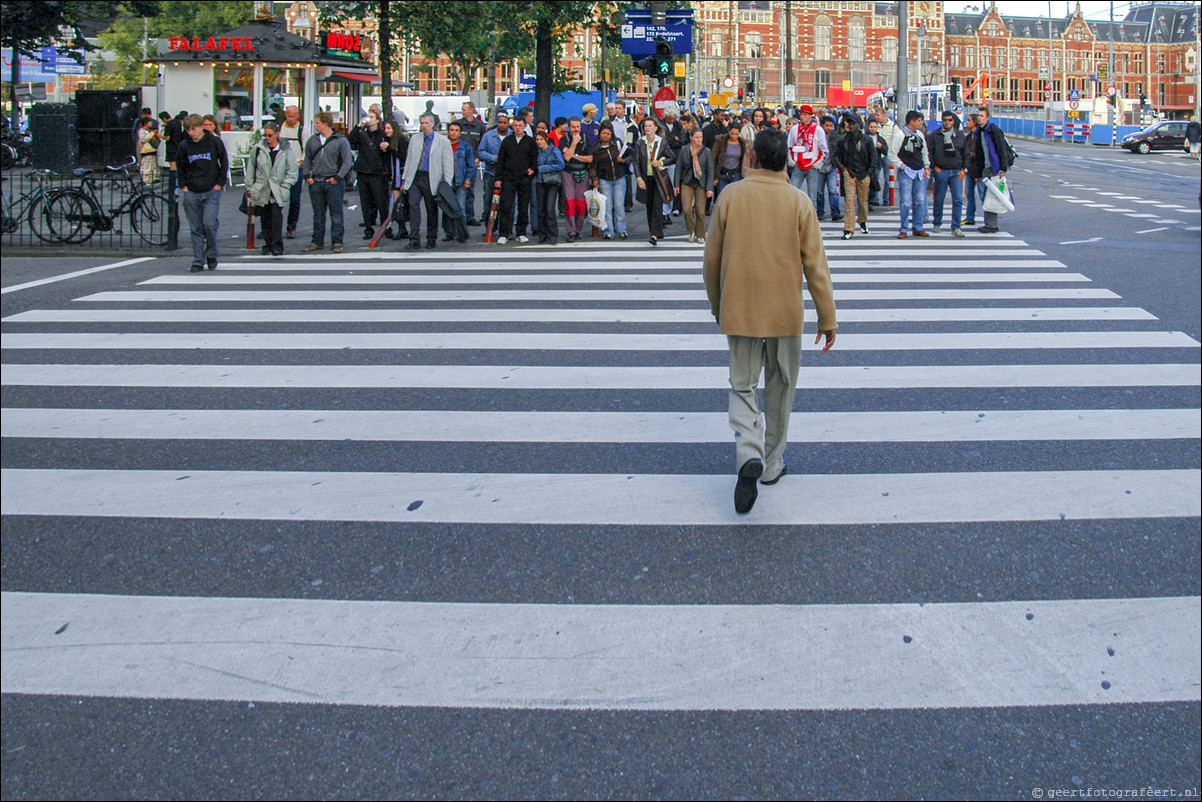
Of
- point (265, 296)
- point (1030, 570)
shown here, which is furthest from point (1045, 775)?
point (265, 296)

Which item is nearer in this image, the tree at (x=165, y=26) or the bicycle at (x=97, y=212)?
the bicycle at (x=97, y=212)

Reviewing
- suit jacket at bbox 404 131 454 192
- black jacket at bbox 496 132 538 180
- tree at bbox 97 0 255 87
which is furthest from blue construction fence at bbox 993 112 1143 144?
suit jacket at bbox 404 131 454 192

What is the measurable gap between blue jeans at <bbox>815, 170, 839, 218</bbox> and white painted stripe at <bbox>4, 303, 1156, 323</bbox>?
960 centimetres

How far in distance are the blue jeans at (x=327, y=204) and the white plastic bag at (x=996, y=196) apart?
897 centimetres

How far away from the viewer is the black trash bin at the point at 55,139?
102 ft

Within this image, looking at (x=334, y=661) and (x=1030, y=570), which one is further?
(x=1030, y=570)

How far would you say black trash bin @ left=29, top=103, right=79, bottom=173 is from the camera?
3102 cm

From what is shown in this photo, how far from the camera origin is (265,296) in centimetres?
1249

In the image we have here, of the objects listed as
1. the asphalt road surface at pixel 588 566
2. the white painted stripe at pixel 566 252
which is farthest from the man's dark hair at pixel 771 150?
the white painted stripe at pixel 566 252

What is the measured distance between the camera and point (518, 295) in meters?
12.5

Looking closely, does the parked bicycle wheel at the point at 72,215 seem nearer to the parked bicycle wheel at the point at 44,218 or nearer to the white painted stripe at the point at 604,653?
the parked bicycle wheel at the point at 44,218

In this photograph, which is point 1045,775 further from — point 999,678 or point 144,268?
point 144,268

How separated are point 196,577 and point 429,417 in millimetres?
2736

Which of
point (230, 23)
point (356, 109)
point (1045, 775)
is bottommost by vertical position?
point (1045, 775)
